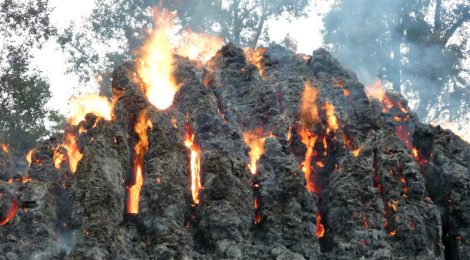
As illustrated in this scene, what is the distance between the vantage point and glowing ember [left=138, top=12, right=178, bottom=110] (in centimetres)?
2544

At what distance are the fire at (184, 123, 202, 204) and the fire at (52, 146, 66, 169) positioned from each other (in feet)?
17.1

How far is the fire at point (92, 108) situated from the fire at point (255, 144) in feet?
20.2

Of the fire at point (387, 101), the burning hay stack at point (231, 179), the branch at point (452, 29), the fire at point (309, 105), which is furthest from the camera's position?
the branch at point (452, 29)

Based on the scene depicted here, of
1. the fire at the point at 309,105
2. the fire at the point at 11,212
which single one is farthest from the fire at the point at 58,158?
the fire at the point at 309,105

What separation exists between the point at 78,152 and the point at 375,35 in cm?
3276

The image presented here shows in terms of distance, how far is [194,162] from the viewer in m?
21.2

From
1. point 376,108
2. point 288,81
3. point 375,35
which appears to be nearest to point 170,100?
point 288,81

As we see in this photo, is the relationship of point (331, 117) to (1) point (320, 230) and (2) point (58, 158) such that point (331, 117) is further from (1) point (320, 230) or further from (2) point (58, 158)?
(2) point (58, 158)

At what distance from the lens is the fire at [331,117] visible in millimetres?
25094

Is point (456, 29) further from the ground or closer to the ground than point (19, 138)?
further from the ground

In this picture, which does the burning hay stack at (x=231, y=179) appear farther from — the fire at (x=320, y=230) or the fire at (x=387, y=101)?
the fire at (x=387, y=101)

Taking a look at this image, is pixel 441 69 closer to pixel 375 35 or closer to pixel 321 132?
pixel 375 35

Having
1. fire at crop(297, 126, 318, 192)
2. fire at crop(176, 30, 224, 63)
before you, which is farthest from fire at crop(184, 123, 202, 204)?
fire at crop(176, 30, 224, 63)

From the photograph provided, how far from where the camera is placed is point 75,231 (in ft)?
54.8
